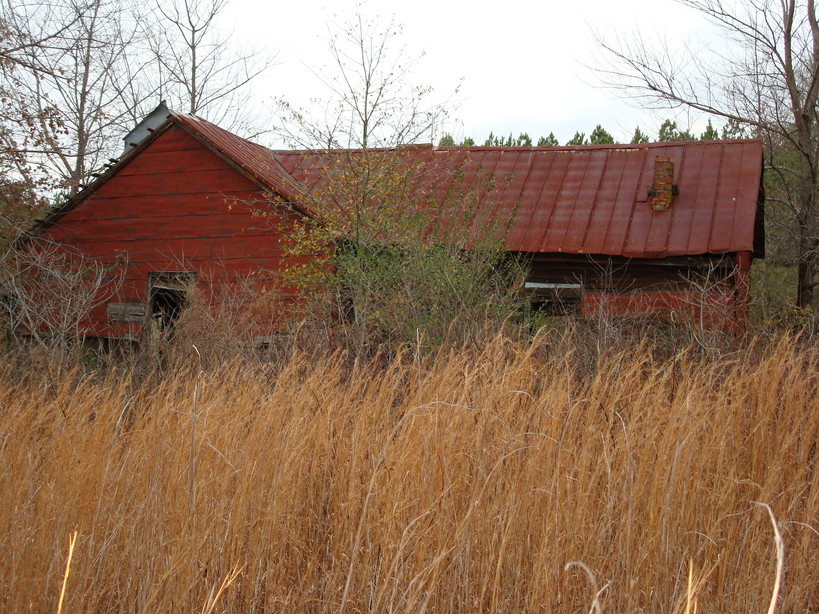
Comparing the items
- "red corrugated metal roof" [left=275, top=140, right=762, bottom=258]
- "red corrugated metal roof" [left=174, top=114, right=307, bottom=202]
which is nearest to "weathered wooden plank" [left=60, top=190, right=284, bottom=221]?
"red corrugated metal roof" [left=174, top=114, right=307, bottom=202]

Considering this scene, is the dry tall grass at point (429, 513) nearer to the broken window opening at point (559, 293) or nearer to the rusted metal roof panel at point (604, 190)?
the rusted metal roof panel at point (604, 190)

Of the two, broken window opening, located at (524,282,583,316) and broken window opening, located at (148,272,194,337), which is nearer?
broken window opening, located at (524,282,583,316)

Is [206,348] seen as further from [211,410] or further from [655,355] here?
[655,355]

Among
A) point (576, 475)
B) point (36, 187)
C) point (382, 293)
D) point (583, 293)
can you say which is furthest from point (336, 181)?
point (576, 475)

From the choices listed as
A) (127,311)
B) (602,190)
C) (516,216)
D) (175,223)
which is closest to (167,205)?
(175,223)

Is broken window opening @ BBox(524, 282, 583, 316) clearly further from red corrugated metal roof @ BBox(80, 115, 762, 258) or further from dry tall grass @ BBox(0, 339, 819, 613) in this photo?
dry tall grass @ BBox(0, 339, 819, 613)

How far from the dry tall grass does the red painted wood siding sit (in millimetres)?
9114

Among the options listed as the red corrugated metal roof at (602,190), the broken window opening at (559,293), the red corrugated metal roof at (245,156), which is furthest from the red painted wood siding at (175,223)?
the broken window opening at (559,293)

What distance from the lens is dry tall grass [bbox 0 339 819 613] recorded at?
3.24 m

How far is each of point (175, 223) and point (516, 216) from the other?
6395 millimetres

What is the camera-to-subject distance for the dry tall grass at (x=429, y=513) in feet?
10.6

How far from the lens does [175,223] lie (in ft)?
47.1

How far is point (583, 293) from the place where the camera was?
12.5 meters

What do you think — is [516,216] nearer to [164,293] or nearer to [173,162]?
[173,162]
